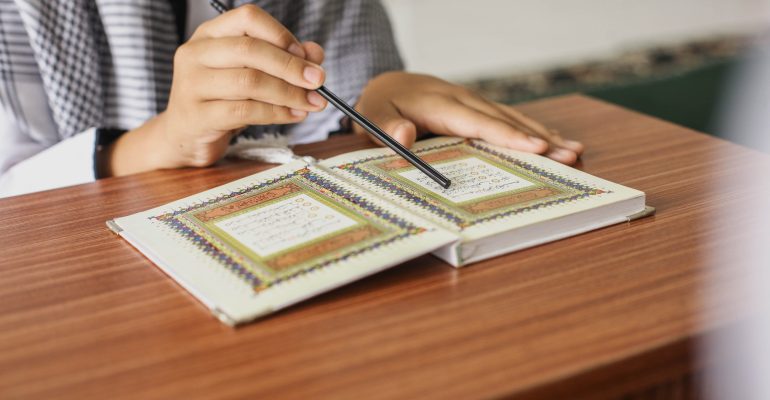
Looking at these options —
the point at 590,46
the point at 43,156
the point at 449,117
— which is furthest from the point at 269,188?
the point at 590,46

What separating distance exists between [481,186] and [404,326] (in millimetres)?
190

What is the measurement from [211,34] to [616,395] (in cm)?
44

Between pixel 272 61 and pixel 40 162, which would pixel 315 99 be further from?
pixel 40 162

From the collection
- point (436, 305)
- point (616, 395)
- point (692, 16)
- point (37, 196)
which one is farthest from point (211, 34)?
point (692, 16)

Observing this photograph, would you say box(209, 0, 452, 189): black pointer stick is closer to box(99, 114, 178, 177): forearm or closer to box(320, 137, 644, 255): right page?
box(320, 137, 644, 255): right page

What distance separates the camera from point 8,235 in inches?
25.4

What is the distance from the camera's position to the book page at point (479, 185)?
0.57 meters

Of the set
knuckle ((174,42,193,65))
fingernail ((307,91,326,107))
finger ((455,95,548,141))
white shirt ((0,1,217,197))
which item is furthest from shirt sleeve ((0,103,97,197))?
finger ((455,95,548,141))

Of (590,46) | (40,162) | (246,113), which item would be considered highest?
(246,113)

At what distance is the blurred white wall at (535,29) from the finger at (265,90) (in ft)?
7.06

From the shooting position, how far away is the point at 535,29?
3125mm

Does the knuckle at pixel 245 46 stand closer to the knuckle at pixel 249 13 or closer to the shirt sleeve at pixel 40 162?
the knuckle at pixel 249 13

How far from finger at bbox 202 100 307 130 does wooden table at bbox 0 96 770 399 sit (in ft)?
0.47

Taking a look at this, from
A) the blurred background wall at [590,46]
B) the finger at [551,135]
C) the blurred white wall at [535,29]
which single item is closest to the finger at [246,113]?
the finger at [551,135]
